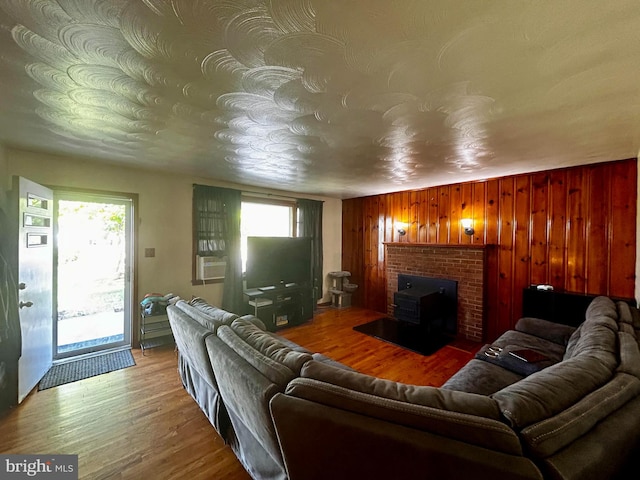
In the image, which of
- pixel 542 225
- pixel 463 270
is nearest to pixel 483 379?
pixel 463 270

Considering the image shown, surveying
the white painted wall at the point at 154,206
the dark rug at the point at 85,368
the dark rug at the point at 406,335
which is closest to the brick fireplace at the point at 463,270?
the dark rug at the point at 406,335

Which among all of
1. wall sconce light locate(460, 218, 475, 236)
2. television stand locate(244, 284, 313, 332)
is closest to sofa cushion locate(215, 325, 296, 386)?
television stand locate(244, 284, 313, 332)

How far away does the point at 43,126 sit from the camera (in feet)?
7.08

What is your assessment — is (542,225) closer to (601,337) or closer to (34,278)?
(601,337)

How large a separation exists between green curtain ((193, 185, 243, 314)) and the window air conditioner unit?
107mm

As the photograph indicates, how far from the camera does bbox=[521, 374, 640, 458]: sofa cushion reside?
0.78m

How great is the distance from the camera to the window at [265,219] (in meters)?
4.58

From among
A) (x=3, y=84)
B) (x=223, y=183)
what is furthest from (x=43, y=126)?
(x=223, y=183)

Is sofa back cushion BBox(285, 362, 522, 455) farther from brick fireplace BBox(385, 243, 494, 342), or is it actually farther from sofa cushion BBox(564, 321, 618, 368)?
brick fireplace BBox(385, 243, 494, 342)

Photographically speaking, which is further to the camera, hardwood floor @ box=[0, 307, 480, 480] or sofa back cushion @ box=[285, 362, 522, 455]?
hardwood floor @ box=[0, 307, 480, 480]

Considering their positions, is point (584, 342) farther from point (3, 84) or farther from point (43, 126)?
point (43, 126)

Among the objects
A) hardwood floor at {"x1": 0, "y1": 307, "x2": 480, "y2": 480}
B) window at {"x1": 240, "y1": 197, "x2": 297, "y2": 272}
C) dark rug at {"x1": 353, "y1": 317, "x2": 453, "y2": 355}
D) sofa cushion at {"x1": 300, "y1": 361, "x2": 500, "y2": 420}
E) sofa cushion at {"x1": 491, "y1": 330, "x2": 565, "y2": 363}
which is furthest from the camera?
window at {"x1": 240, "y1": 197, "x2": 297, "y2": 272}

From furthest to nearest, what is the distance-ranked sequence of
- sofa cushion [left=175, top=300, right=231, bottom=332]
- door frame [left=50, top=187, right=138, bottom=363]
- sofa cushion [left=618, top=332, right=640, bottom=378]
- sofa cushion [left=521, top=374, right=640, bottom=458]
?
1. door frame [left=50, top=187, right=138, bottom=363]
2. sofa cushion [left=175, top=300, right=231, bottom=332]
3. sofa cushion [left=618, top=332, right=640, bottom=378]
4. sofa cushion [left=521, top=374, right=640, bottom=458]

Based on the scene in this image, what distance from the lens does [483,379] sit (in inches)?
75.2
